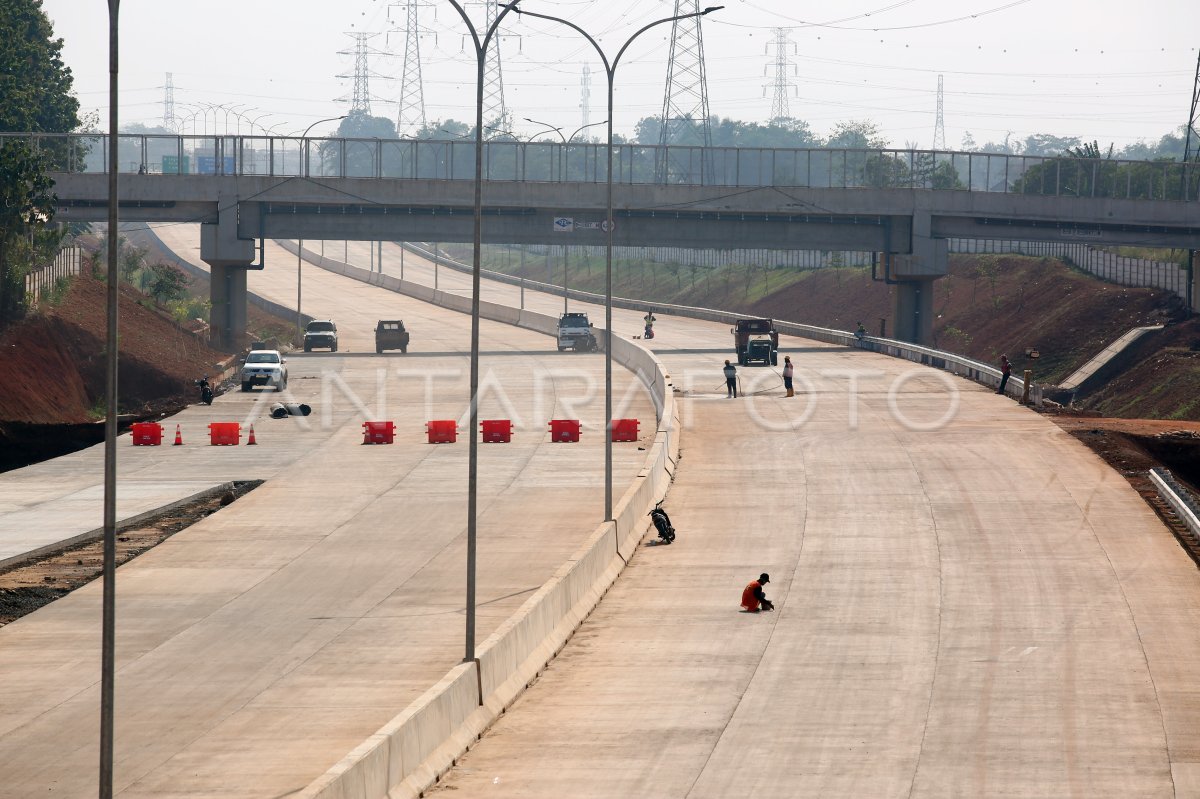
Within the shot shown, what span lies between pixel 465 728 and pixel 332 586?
44.9 feet

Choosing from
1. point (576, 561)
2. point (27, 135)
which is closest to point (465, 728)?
point (576, 561)

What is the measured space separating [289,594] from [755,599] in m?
9.90

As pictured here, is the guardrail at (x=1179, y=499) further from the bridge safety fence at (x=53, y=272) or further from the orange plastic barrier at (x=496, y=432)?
the bridge safety fence at (x=53, y=272)

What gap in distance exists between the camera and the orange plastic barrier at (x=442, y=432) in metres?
58.5

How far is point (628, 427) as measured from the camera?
189 feet

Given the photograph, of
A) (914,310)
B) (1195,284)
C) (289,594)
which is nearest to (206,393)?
(289,594)

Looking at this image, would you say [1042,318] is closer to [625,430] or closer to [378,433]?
[625,430]

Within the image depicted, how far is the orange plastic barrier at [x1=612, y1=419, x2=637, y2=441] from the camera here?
2259 inches

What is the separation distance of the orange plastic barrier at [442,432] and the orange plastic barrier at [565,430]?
356 centimetres

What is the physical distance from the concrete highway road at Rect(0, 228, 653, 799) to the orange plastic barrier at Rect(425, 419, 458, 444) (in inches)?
38.2

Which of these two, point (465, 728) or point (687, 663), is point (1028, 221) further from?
point (465, 728)

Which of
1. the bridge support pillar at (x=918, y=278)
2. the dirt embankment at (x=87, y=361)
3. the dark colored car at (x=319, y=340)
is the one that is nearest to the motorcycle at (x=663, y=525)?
the dirt embankment at (x=87, y=361)

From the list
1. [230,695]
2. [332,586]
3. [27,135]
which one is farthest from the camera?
[27,135]

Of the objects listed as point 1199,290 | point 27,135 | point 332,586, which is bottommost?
point 332,586
